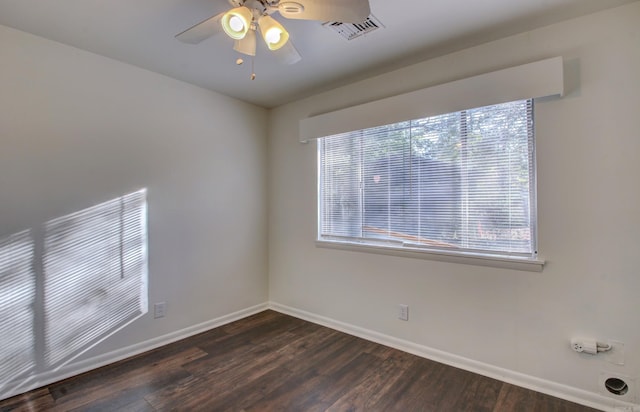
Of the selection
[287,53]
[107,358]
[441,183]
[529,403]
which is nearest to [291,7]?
[287,53]

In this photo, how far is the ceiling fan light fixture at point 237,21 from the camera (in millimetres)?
1414

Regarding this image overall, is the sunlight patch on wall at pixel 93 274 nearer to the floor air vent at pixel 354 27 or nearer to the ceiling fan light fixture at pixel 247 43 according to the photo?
the ceiling fan light fixture at pixel 247 43

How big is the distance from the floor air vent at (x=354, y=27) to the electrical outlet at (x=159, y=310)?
2.69 m

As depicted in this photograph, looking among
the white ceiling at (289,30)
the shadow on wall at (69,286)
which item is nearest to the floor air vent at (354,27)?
the white ceiling at (289,30)

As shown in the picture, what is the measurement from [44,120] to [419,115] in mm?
2826

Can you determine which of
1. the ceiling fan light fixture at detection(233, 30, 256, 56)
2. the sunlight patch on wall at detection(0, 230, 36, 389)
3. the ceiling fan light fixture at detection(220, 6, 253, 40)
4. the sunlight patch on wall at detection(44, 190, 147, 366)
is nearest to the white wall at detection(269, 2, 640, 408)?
the ceiling fan light fixture at detection(233, 30, 256, 56)

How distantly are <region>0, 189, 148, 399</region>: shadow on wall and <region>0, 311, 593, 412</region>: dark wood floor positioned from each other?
0.25 metres

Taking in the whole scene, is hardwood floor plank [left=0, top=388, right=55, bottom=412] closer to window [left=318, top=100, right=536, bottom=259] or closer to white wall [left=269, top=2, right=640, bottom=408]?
window [left=318, top=100, right=536, bottom=259]

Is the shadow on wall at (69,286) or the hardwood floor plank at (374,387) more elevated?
the shadow on wall at (69,286)

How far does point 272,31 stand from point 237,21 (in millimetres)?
175

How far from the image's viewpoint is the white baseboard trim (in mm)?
1854

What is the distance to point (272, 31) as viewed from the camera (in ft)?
5.00

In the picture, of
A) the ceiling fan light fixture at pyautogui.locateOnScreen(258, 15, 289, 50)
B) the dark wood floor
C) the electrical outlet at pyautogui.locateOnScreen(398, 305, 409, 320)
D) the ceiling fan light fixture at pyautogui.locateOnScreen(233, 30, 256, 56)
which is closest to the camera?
the ceiling fan light fixture at pyautogui.locateOnScreen(258, 15, 289, 50)

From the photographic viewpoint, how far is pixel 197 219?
3041 mm
